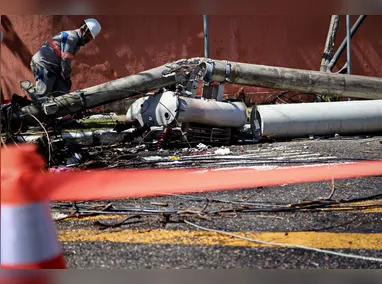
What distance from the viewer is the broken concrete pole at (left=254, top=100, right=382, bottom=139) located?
25.9ft

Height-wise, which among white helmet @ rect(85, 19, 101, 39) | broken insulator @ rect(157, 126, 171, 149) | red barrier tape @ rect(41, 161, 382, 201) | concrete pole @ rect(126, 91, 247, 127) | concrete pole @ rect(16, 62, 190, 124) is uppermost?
white helmet @ rect(85, 19, 101, 39)

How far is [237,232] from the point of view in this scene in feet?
11.0

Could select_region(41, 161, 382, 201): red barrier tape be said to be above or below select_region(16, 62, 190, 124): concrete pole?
below

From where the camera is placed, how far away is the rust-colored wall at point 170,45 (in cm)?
1015

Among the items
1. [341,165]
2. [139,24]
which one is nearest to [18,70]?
[139,24]

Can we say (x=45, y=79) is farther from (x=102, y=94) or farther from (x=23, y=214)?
(x=23, y=214)

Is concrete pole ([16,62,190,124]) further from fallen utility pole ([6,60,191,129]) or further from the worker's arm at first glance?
the worker's arm

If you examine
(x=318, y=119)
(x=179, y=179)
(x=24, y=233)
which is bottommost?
(x=179, y=179)

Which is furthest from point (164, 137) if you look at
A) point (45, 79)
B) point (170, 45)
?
point (170, 45)

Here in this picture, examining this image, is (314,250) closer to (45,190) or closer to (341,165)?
(45,190)

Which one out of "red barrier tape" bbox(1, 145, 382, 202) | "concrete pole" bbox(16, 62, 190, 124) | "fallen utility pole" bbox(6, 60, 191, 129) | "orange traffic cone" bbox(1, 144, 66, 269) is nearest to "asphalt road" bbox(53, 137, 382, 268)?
"red barrier tape" bbox(1, 145, 382, 202)

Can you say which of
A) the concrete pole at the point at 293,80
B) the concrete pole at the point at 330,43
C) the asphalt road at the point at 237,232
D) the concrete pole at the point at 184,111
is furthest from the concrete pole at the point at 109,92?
the concrete pole at the point at 330,43

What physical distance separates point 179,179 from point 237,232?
79.2 inches

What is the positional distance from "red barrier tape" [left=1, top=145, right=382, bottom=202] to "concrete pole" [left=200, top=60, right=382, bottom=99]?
2525 mm
